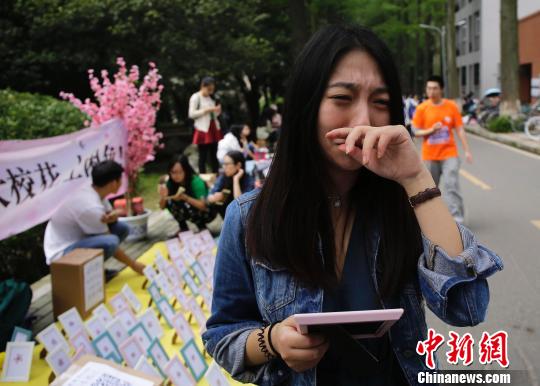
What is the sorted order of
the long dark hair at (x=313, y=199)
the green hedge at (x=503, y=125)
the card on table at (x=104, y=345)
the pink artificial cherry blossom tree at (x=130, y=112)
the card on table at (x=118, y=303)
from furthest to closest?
1. the green hedge at (x=503, y=125)
2. the pink artificial cherry blossom tree at (x=130, y=112)
3. the card on table at (x=118, y=303)
4. the card on table at (x=104, y=345)
5. the long dark hair at (x=313, y=199)

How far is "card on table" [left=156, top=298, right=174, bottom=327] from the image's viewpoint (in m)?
3.93

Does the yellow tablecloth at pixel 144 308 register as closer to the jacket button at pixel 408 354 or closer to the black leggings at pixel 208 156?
the jacket button at pixel 408 354

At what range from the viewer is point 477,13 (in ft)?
126

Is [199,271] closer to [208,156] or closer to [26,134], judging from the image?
[26,134]

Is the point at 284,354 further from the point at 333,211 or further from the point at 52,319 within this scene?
the point at 52,319

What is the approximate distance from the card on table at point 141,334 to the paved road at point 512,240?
1.82 m

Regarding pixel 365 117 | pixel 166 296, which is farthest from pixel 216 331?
pixel 166 296

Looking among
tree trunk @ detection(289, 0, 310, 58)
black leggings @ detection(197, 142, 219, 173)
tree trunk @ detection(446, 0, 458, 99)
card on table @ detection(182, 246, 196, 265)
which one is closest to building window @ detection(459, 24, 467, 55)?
tree trunk @ detection(446, 0, 458, 99)

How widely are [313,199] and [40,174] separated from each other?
138 inches

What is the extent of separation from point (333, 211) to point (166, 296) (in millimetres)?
3116

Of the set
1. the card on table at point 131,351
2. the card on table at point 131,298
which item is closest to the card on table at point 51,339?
the card on table at point 131,351

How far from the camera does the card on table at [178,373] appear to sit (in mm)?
2961

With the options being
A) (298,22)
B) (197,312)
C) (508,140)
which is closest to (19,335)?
(197,312)

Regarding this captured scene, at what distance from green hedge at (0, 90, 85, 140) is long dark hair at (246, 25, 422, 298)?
16.2 feet
